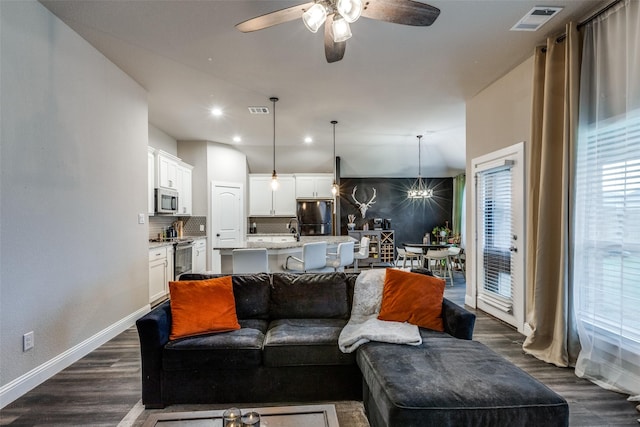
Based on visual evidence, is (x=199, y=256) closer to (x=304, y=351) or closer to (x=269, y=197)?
(x=269, y=197)

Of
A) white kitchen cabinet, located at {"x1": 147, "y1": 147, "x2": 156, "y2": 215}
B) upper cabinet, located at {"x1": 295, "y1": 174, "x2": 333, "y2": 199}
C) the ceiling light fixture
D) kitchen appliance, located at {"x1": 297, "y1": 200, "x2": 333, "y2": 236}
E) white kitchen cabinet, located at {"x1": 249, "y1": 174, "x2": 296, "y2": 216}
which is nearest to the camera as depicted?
white kitchen cabinet, located at {"x1": 147, "y1": 147, "x2": 156, "y2": 215}

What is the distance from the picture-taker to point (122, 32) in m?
2.90

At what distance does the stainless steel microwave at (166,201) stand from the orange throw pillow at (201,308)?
3.05 metres

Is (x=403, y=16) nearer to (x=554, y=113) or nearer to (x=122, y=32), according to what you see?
(x=554, y=113)

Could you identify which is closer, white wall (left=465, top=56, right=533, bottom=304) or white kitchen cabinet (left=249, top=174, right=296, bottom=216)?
white wall (left=465, top=56, right=533, bottom=304)

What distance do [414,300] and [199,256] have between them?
16.5 feet

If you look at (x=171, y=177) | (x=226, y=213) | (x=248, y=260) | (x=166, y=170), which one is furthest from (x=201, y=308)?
(x=226, y=213)

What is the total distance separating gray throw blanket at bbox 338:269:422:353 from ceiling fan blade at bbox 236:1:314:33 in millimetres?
1979

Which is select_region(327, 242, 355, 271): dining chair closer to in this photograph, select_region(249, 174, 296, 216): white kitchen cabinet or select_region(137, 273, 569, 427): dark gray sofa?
select_region(137, 273, 569, 427): dark gray sofa

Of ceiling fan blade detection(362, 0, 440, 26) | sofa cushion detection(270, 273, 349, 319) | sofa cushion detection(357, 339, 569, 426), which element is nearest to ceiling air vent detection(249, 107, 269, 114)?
sofa cushion detection(270, 273, 349, 319)

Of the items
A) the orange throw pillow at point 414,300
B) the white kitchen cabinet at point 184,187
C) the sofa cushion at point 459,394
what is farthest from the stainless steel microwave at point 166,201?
the sofa cushion at point 459,394

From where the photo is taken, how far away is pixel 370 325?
229 centimetres

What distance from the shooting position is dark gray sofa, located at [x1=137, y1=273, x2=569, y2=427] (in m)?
1.43

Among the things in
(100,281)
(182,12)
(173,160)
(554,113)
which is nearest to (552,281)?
(554,113)
